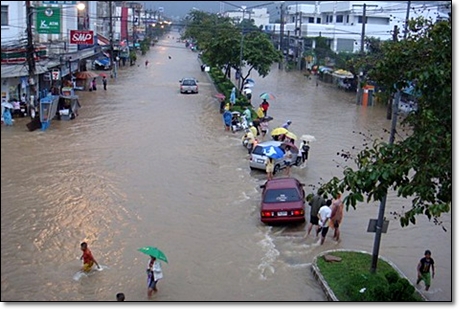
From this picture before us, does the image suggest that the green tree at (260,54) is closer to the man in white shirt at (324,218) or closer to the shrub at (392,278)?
the man in white shirt at (324,218)

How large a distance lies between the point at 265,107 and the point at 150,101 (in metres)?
8.63

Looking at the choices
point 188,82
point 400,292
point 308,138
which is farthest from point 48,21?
point 188,82

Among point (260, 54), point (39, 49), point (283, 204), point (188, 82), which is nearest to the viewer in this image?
point (283, 204)

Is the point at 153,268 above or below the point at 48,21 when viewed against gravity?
below

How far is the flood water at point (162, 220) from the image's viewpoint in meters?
10.2

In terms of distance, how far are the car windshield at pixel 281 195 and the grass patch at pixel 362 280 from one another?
2.54 metres

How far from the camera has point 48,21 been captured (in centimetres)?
2122

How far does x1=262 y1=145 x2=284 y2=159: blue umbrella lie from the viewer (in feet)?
58.0

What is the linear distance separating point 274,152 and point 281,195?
3.78m

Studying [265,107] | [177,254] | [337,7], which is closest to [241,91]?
[265,107]

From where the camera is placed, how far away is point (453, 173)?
6613 millimetres

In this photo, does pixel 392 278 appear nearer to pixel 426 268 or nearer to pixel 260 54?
pixel 426 268

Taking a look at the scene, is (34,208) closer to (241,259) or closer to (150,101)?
(241,259)

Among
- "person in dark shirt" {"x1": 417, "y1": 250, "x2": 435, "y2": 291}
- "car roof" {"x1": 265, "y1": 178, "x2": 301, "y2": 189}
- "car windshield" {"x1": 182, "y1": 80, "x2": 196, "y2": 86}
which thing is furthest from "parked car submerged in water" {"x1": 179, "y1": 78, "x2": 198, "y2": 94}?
"person in dark shirt" {"x1": 417, "y1": 250, "x2": 435, "y2": 291}
